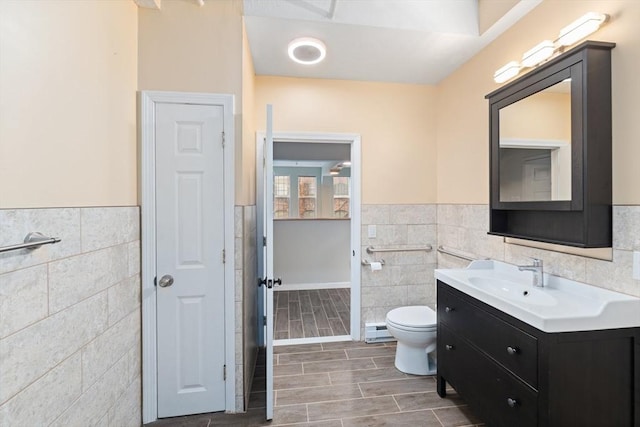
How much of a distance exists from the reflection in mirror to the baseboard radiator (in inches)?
98.9

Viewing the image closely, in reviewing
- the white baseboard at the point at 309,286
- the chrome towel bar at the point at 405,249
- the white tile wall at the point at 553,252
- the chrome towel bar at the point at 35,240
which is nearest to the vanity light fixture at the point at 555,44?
the white tile wall at the point at 553,252

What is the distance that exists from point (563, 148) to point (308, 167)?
4147 mm

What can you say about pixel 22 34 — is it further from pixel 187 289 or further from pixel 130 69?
pixel 187 289

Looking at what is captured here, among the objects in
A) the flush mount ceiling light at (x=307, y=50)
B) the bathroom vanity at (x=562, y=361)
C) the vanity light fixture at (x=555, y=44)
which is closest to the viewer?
the bathroom vanity at (x=562, y=361)

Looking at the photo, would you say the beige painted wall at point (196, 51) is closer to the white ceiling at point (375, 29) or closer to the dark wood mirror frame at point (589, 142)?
the white ceiling at point (375, 29)

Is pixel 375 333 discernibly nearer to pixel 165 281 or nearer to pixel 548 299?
pixel 548 299

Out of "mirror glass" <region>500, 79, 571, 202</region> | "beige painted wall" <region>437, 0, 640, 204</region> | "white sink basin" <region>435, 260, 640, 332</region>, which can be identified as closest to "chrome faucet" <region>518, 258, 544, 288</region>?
"white sink basin" <region>435, 260, 640, 332</region>

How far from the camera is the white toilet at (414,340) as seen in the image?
226cm

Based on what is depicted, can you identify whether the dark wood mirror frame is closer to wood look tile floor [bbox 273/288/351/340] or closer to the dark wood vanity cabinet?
the dark wood vanity cabinet

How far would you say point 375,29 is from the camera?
6.75 feet

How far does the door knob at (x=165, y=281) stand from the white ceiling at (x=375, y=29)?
1.79 metres

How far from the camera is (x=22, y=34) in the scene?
0.99 m

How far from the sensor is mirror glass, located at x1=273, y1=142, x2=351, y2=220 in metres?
5.17

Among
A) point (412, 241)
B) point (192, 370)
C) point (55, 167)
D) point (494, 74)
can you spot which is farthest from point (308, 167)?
point (55, 167)
